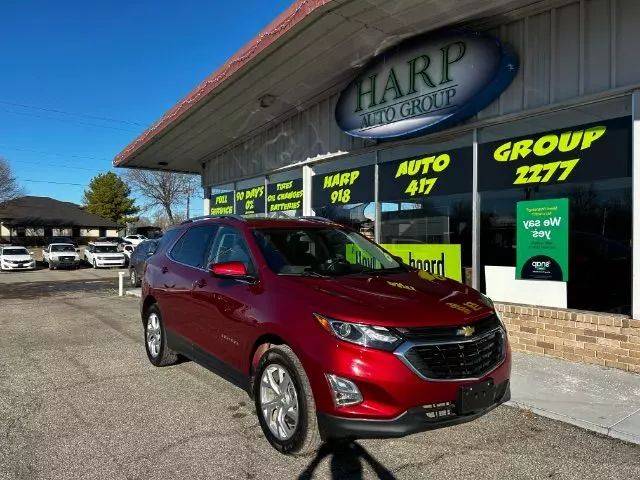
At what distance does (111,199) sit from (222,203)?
54141 millimetres

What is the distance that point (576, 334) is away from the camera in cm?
604

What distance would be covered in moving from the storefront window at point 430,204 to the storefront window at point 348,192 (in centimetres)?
30

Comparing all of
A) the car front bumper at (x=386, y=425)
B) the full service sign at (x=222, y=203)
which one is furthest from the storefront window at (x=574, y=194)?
the full service sign at (x=222, y=203)

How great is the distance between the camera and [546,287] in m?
6.48

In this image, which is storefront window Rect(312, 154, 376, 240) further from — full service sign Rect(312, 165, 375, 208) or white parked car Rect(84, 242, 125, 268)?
white parked car Rect(84, 242, 125, 268)

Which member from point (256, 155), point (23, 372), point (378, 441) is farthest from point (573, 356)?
point (256, 155)

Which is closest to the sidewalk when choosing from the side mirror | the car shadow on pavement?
the car shadow on pavement

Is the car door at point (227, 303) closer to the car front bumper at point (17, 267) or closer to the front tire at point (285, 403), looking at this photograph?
the front tire at point (285, 403)

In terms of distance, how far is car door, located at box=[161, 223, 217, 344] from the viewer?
4.96 m

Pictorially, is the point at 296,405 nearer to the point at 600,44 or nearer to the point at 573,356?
the point at 573,356

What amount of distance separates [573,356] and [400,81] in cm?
477

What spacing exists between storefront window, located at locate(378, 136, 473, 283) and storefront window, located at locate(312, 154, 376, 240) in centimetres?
30

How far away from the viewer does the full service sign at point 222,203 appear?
1449cm

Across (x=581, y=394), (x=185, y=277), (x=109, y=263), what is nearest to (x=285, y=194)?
(x=185, y=277)
